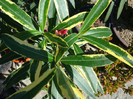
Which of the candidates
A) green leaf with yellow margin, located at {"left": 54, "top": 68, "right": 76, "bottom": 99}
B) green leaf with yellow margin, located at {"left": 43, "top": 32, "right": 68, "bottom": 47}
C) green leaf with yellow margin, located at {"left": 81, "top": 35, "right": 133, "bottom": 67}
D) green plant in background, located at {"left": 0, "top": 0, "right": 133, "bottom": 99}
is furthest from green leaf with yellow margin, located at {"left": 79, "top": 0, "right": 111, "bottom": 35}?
green leaf with yellow margin, located at {"left": 54, "top": 68, "right": 76, "bottom": 99}

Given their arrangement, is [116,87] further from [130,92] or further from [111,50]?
[111,50]

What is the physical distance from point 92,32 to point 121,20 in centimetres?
156

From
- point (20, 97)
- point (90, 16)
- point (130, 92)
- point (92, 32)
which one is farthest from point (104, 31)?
point (130, 92)

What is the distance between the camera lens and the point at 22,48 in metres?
0.61

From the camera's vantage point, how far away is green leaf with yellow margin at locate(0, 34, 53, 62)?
1.92 ft

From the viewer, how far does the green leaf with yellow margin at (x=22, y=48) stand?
23.0 inches

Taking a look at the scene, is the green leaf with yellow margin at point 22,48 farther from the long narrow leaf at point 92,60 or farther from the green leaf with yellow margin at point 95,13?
the green leaf with yellow margin at point 95,13

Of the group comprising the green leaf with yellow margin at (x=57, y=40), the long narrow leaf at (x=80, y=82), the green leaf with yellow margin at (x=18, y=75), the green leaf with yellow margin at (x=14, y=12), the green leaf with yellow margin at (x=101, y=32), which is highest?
the green leaf with yellow margin at (x=14, y=12)

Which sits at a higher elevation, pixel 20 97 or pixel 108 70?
pixel 20 97

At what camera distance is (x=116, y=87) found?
194 cm

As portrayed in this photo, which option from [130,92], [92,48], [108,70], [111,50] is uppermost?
[111,50]

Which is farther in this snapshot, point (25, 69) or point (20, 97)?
point (25, 69)

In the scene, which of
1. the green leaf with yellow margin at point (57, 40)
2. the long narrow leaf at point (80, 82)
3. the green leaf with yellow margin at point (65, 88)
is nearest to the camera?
the green leaf with yellow margin at point (65, 88)

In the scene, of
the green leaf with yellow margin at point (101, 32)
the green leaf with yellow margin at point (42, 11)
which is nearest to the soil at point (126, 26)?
the green leaf with yellow margin at point (101, 32)
